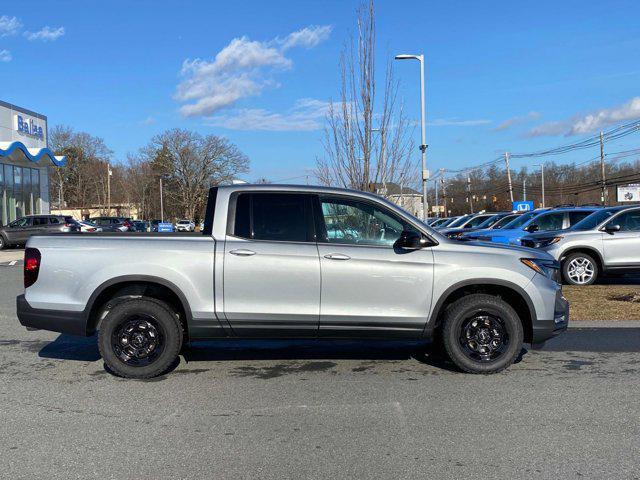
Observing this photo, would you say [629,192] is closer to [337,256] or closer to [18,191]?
[18,191]

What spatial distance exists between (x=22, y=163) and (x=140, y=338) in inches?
1361

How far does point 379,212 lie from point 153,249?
230 cm

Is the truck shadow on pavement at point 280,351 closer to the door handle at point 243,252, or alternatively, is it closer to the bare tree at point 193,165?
the door handle at point 243,252

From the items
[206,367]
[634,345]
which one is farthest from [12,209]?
[634,345]

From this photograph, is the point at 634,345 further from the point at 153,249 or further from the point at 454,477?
the point at 153,249

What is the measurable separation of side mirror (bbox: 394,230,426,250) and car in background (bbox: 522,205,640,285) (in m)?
7.34

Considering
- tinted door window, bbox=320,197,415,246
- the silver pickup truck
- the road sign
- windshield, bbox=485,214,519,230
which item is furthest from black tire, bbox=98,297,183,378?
the road sign

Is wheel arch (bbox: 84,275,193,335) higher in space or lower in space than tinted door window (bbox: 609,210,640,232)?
lower

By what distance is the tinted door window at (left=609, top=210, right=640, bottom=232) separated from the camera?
12.1m

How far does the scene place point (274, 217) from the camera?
5.80 meters

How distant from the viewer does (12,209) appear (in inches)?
1352

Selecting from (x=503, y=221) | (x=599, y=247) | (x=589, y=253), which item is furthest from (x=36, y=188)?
(x=599, y=247)

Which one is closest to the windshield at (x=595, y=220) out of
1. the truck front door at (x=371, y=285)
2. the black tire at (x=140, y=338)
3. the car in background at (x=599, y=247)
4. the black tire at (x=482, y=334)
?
the car in background at (x=599, y=247)

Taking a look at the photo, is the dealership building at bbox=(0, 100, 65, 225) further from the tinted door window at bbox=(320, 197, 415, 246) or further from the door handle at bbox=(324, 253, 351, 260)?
the door handle at bbox=(324, 253, 351, 260)
